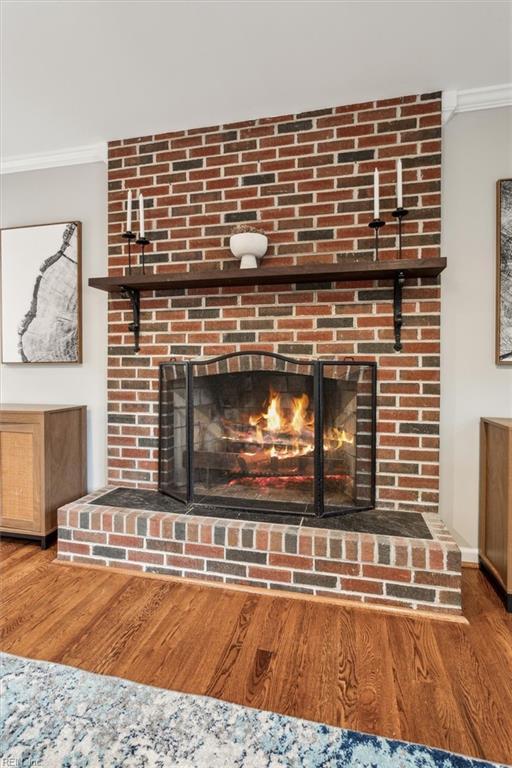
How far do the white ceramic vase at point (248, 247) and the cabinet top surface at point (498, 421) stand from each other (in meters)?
1.35

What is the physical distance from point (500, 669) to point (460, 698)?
0.76 feet

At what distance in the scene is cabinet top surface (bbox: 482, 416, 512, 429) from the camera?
1712 mm

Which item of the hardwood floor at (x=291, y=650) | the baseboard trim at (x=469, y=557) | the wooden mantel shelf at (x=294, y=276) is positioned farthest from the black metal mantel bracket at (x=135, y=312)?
the baseboard trim at (x=469, y=557)

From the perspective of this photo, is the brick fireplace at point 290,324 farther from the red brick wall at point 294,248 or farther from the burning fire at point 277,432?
the burning fire at point 277,432

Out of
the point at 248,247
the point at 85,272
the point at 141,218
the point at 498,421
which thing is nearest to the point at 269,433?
the point at 248,247

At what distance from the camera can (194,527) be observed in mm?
1838

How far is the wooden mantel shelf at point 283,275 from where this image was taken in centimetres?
176

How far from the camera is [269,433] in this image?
2152 mm

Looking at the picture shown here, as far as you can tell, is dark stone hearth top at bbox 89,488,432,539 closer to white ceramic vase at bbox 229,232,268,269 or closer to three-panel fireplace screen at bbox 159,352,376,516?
three-panel fireplace screen at bbox 159,352,376,516

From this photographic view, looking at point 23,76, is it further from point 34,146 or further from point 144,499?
point 144,499

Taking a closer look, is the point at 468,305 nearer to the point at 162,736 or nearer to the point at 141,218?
the point at 141,218

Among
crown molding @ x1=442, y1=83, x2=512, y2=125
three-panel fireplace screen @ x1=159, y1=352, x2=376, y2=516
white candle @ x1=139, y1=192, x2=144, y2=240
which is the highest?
crown molding @ x1=442, y1=83, x2=512, y2=125

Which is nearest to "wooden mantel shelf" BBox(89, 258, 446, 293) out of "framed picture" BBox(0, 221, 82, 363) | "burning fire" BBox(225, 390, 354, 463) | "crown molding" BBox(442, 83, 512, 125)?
"framed picture" BBox(0, 221, 82, 363)

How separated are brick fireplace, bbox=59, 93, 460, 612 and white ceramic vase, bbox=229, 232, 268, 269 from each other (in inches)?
4.5
